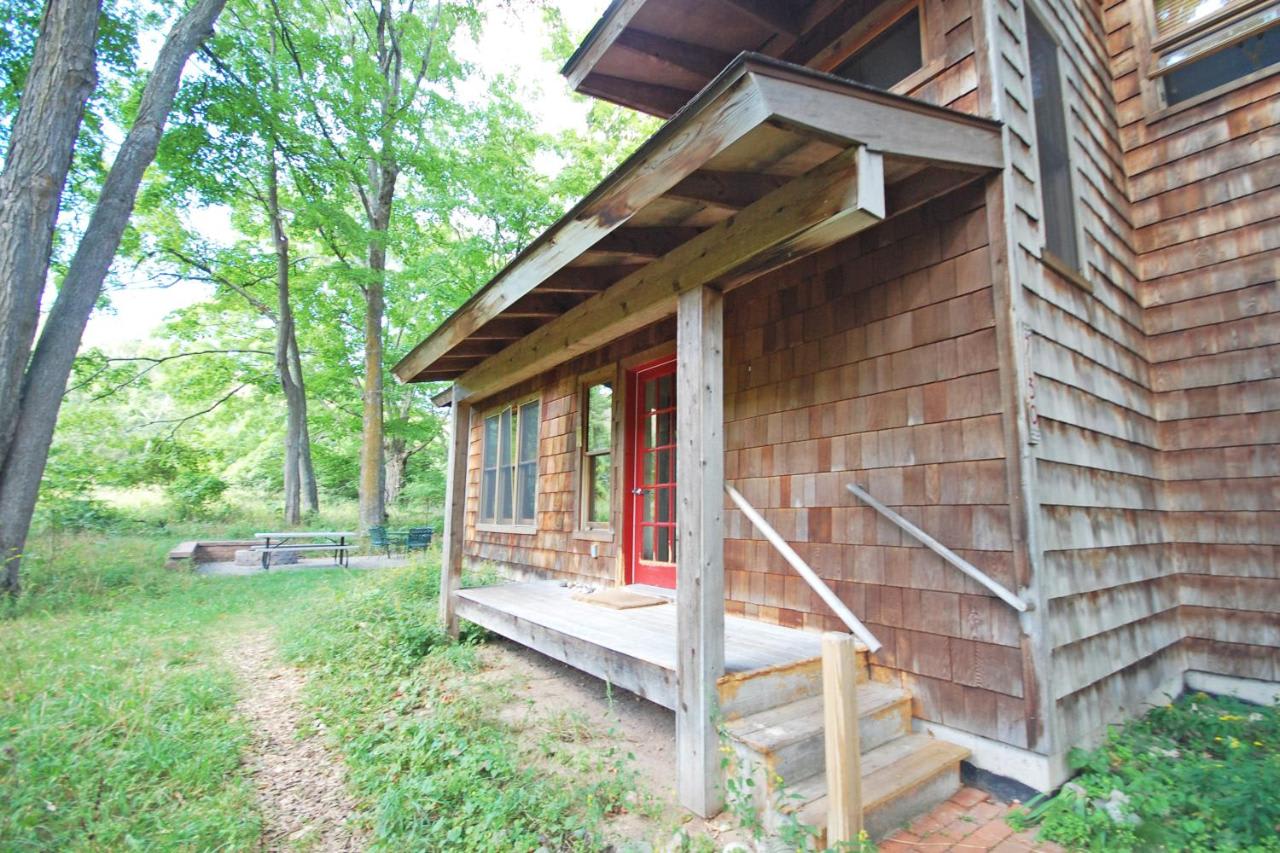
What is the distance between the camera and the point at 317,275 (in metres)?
13.8

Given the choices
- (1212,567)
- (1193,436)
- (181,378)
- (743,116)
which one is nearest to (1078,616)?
(1212,567)

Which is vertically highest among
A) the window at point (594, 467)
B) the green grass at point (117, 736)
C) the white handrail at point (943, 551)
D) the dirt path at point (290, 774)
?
the window at point (594, 467)

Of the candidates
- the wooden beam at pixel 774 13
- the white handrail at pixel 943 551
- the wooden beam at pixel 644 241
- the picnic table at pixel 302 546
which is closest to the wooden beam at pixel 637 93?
the wooden beam at pixel 774 13

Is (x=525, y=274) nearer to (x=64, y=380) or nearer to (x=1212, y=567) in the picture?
(x=1212, y=567)

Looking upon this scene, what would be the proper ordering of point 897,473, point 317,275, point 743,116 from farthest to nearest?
1. point 317,275
2. point 897,473
3. point 743,116

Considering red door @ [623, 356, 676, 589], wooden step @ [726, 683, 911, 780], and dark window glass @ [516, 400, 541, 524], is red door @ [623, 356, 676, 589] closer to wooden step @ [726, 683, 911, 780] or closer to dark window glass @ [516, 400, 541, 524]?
dark window glass @ [516, 400, 541, 524]

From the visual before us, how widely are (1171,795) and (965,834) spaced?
0.78m

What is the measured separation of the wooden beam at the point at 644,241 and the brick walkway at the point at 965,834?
248 cm

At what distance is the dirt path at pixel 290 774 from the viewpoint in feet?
7.31

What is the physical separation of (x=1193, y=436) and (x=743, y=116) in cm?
378

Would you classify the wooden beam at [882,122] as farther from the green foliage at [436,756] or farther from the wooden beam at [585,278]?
the green foliage at [436,756]

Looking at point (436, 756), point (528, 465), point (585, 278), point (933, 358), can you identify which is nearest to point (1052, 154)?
point (933, 358)

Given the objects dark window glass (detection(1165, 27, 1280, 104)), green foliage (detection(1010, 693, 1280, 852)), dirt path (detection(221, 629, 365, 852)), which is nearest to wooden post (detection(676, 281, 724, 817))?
green foliage (detection(1010, 693, 1280, 852))

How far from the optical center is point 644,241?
2.61m
